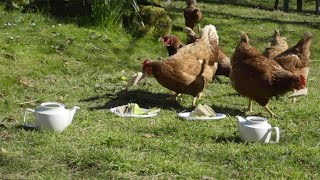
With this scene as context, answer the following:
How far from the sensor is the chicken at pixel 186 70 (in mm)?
5570

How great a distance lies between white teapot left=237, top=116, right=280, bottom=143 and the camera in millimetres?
4371

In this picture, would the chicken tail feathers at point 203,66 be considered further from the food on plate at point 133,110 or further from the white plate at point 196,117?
the food on plate at point 133,110

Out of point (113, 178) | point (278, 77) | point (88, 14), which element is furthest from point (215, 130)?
point (88, 14)

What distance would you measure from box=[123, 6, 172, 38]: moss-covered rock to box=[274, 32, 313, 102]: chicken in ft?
10.8

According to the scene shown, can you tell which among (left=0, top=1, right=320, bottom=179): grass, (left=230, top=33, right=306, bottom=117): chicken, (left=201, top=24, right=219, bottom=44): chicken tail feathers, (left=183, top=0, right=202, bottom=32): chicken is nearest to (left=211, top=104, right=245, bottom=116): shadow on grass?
(left=0, top=1, right=320, bottom=179): grass

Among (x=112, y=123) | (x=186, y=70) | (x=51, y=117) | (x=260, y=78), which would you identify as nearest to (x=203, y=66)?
(x=186, y=70)

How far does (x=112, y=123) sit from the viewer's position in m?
5.07

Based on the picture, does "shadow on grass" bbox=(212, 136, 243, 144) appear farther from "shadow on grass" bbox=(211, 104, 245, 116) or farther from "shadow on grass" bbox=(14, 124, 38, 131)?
"shadow on grass" bbox=(14, 124, 38, 131)

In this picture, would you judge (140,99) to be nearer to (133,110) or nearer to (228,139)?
(133,110)

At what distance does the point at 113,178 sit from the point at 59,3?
6564 millimetres

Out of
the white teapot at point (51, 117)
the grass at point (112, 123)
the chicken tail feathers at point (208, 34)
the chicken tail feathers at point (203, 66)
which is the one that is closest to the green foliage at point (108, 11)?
the grass at point (112, 123)

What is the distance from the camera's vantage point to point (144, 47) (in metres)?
8.93

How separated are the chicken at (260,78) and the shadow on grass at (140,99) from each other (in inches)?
30.7

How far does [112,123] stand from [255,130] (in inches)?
58.5
